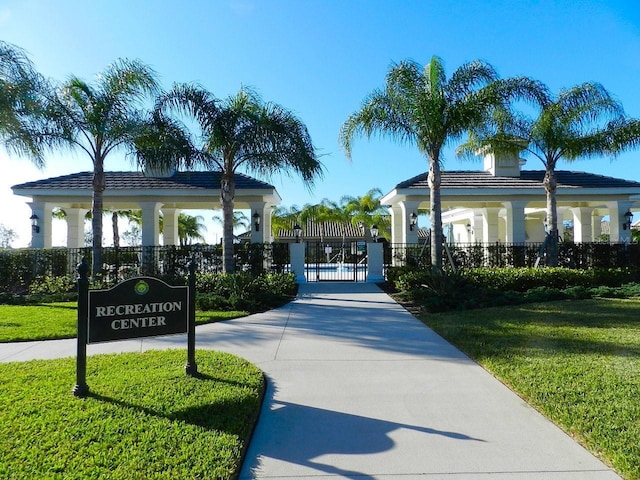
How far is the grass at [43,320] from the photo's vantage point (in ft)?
25.0

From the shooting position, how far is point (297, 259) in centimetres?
1662

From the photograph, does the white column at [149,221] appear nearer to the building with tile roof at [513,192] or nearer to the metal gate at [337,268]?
the metal gate at [337,268]

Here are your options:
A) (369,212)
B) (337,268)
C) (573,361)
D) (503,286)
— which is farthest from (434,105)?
(369,212)

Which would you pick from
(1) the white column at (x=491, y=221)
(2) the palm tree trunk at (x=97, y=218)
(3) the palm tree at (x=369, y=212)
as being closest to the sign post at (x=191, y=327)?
(2) the palm tree trunk at (x=97, y=218)

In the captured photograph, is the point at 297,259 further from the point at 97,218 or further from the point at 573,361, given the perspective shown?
the point at 573,361

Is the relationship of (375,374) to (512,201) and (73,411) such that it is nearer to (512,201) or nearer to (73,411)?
(73,411)

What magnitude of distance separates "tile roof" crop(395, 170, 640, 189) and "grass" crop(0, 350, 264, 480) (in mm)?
14341

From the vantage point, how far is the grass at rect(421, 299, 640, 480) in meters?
3.58

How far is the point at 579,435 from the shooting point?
139 inches

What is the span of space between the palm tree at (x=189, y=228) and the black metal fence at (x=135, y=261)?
24.0m

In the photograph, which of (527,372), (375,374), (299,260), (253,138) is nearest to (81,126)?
(253,138)

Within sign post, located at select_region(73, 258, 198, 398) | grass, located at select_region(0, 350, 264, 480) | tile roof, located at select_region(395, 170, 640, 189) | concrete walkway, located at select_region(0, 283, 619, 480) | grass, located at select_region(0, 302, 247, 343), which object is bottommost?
concrete walkway, located at select_region(0, 283, 619, 480)

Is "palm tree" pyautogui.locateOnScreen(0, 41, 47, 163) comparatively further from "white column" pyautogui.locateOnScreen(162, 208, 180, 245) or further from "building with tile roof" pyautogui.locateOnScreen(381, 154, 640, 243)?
"building with tile roof" pyautogui.locateOnScreen(381, 154, 640, 243)

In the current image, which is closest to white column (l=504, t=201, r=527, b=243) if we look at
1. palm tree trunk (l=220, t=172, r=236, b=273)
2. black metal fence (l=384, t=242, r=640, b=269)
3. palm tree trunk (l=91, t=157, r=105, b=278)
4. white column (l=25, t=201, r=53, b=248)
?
black metal fence (l=384, t=242, r=640, b=269)
